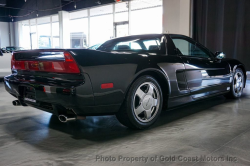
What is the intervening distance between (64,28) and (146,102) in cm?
1424

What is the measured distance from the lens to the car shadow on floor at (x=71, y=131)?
212cm

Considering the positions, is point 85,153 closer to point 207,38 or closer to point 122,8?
point 207,38

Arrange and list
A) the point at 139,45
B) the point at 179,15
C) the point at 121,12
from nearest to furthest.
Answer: the point at 139,45
the point at 179,15
the point at 121,12

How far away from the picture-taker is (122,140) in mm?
2189

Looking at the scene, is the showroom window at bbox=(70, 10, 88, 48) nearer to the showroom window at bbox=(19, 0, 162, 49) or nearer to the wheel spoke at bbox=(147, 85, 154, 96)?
the showroom window at bbox=(19, 0, 162, 49)

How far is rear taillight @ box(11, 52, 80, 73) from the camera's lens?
2.05 meters

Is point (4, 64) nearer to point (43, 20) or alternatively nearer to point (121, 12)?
point (121, 12)

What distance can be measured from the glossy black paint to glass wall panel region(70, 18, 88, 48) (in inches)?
492

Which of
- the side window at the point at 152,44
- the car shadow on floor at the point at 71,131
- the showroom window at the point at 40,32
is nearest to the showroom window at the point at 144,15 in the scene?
the showroom window at the point at 40,32

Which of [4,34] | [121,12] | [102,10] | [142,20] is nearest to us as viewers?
[142,20]

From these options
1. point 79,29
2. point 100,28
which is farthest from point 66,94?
point 79,29

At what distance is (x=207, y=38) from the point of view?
7.80m

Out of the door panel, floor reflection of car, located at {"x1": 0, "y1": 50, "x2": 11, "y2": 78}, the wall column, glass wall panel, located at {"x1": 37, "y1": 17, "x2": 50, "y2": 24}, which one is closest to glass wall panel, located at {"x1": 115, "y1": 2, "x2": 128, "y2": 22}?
the wall column

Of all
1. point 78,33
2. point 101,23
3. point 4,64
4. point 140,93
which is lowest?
point 140,93
